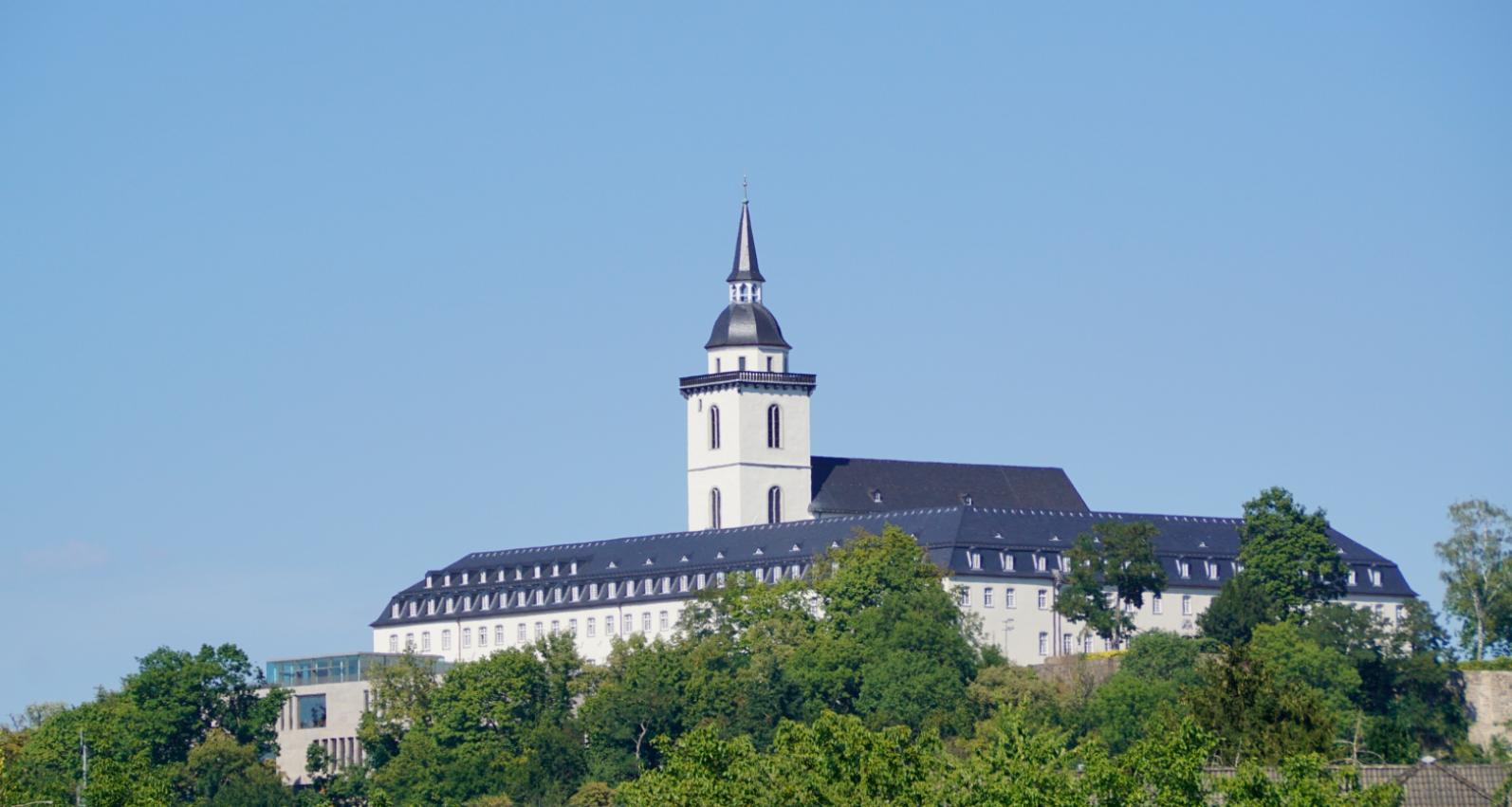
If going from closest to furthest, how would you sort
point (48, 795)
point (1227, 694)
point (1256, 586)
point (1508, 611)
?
point (1227, 694) < point (48, 795) < point (1256, 586) < point (1508, 611)

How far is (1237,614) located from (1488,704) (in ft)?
33.8

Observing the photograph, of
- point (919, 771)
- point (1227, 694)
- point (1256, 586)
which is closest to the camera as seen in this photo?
point (919, 771)

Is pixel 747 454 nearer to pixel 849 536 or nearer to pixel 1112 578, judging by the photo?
pixel 849 536

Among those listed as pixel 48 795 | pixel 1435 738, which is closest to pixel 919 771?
pixel 48 795

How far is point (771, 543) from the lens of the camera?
18275cm

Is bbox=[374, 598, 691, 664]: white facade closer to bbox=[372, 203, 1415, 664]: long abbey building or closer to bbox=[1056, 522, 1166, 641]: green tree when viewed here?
bbox=[372, 203, 1415, 664]: long abbey building

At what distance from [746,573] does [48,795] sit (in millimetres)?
48589

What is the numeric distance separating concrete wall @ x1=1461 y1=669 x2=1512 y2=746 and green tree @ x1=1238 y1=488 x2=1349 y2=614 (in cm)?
1008

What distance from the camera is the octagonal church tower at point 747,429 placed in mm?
188750

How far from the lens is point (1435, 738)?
154 metres

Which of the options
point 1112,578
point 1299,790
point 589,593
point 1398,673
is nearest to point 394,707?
point 589,593

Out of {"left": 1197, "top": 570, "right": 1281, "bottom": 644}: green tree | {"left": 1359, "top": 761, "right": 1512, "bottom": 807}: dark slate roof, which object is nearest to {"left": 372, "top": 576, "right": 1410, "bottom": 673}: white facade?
{"left": 1197, "top": 570, "right": 1281, "bottom": 644}: green tree

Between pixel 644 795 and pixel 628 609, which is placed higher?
pixel 628 609

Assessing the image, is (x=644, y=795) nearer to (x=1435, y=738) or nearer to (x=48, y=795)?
(x=48, y=795)
